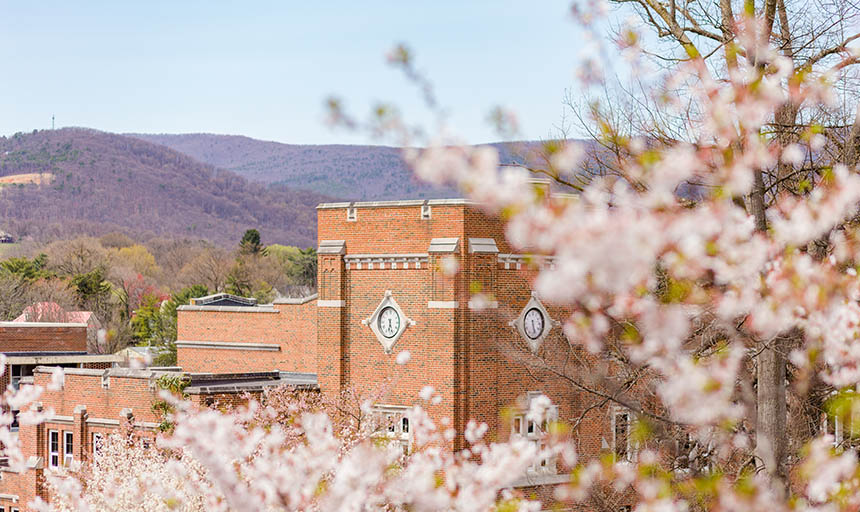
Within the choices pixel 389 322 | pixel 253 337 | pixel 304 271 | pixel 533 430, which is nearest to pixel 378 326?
pixel 389 322

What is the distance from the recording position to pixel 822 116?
19516 mm

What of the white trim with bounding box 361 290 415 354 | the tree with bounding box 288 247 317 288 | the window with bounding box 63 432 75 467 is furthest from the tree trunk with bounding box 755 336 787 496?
the tree with bounding box 288 247 317 288

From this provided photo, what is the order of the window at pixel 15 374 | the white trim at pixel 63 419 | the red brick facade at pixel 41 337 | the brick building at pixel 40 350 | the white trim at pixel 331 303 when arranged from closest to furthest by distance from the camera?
the white trim at pixel 331 303 < the white trim at pixel 63 419 < the window at pixel 15 374 < the brick building at pixel 40 350 < the red brick facade at pixel 41 337

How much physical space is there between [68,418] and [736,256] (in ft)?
94.0

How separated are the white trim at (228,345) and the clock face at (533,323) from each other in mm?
12749

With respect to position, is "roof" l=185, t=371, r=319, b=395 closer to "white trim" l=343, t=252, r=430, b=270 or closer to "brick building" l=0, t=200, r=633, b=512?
→ "brick building" l=0, t=200, r=633, b=512

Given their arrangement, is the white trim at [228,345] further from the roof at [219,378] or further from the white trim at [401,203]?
the white trim at [401,203]

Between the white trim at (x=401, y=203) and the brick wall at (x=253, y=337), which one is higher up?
the white trim at (x=401, y=203)

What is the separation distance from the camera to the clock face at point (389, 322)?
30211 mm

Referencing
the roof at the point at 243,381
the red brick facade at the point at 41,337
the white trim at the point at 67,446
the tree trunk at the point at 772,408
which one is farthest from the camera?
the red brick facade at the point at 41,337

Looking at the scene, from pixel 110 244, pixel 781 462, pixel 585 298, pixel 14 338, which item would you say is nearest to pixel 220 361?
pixel 14 338

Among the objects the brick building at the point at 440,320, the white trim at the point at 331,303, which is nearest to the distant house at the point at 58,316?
the white trim at the point at 331,303

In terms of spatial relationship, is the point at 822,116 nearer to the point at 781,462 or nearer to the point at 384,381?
the point at 781,462

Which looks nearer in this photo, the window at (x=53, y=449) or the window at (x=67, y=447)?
the window at (x=67, y=447)
